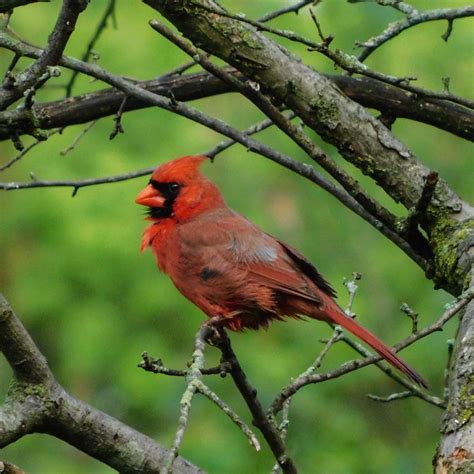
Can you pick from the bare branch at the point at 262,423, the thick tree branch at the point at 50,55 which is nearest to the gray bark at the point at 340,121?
the thick tree branch at the point at 50,55

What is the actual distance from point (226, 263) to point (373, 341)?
26.5 inches

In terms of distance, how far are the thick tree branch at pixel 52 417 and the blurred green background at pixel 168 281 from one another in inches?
70.6

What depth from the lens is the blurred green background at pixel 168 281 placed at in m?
5.48

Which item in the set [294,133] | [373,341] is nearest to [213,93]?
[294,133]

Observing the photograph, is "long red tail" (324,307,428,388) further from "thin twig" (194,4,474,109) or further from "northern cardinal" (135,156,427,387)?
"thin twig" (194,4,474,109)

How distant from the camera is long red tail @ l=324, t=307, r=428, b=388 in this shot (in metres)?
3.70

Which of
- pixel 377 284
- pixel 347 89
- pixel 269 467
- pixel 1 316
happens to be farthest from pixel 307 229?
pixel 1 316

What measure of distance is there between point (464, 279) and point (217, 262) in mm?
1181

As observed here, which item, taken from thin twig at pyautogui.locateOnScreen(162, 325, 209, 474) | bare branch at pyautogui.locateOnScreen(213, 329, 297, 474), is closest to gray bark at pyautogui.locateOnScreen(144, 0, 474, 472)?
bare branch at pyautogui.locateOnScreen(213, 329, 297, 474)

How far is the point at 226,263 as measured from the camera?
4.29 metres

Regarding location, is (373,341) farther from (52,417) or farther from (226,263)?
(52,417)

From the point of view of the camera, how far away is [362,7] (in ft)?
19.1

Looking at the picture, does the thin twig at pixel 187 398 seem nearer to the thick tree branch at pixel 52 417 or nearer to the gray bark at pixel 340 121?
the thick tree branch at pixel 52 417

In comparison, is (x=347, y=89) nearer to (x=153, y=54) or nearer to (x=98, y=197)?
(x=98, y=197)
